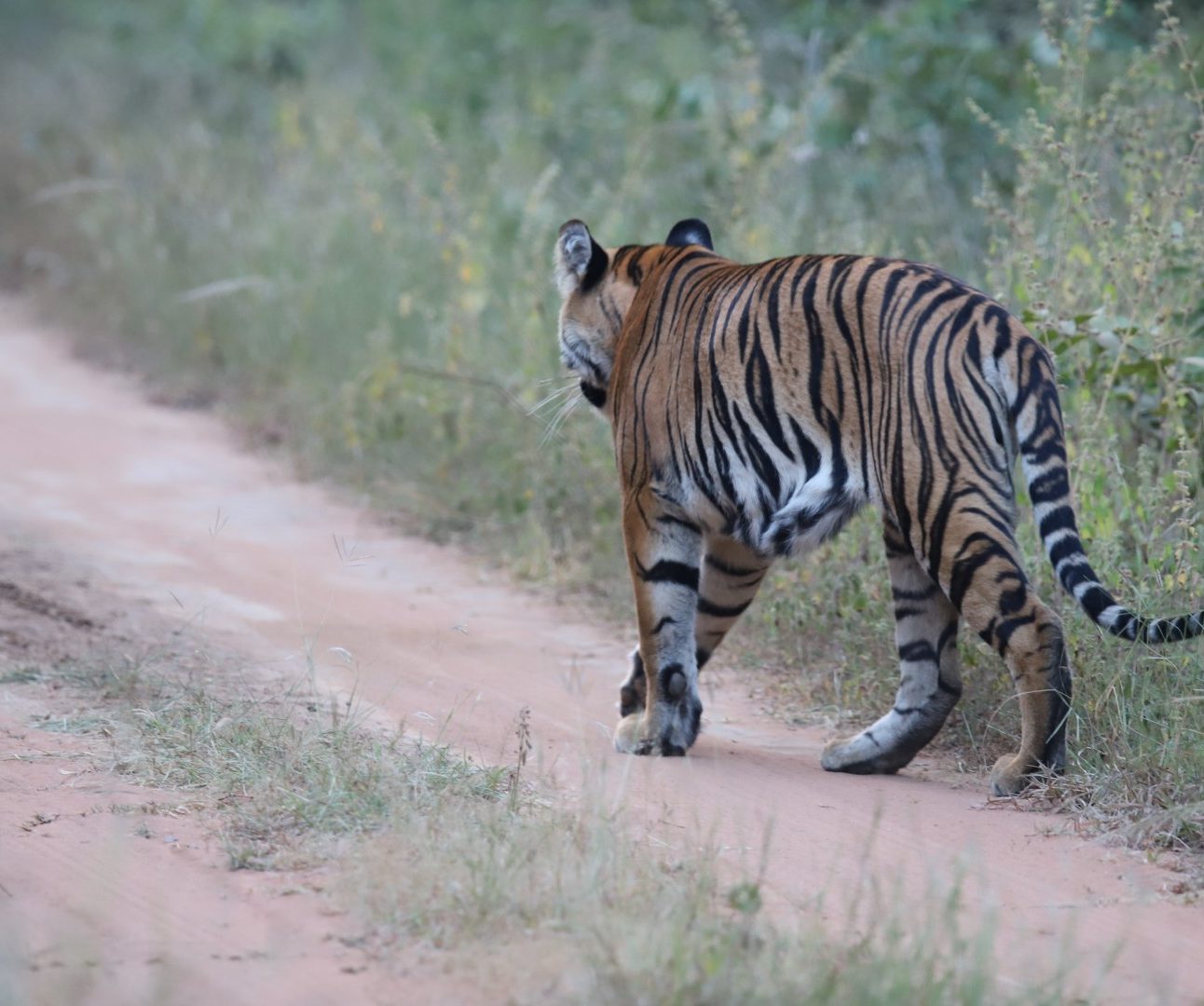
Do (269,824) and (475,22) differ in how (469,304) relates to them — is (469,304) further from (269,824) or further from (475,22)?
(475,22)

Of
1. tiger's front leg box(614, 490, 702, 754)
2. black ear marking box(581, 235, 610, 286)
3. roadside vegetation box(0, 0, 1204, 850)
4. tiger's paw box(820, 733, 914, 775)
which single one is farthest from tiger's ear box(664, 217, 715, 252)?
tiger's paw box(820, 733, 914, 775)

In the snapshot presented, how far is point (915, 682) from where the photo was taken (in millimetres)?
4930

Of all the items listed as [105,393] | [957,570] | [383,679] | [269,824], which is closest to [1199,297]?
[957,570]

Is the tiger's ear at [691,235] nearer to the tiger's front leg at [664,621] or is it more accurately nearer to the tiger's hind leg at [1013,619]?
the tiger's front leg at [664,621]

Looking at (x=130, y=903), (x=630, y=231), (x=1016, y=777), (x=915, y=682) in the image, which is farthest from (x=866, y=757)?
(x=630, y=231)

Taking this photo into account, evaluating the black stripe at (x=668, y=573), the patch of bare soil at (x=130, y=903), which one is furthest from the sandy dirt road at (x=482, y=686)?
the black stripe at (x=668, y=573)

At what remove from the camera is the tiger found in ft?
14.3

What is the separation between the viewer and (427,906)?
342cm

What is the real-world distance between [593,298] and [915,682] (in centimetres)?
181

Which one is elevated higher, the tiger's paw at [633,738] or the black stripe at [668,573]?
the black stripe at [668,573]

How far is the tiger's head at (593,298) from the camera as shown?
5.51 m

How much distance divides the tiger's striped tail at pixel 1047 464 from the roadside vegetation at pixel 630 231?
0.50 meters

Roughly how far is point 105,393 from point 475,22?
8.93 meters

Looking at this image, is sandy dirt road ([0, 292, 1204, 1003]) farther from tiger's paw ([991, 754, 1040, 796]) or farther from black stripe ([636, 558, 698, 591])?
black stripe ([636, 558, 698, 591])
